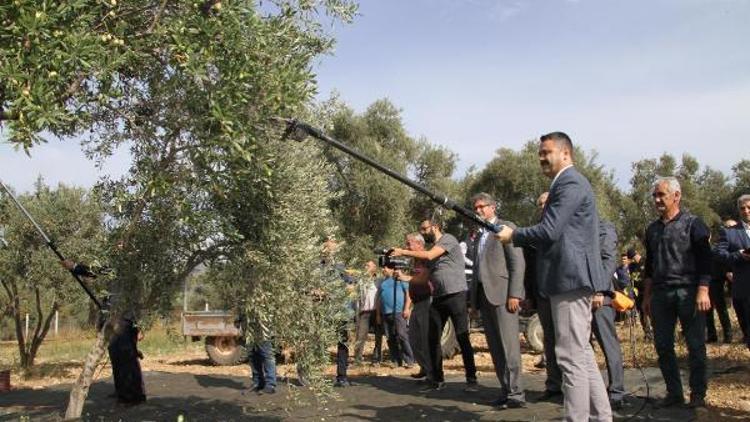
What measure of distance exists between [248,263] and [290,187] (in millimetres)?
752

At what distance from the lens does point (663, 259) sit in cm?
664

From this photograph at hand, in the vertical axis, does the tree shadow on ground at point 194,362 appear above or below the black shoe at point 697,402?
above

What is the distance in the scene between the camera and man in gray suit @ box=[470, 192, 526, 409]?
22.9 feet

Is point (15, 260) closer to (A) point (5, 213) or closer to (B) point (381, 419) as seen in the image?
(A) point (5, 213)

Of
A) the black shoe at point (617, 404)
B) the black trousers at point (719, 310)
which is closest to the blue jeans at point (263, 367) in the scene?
the black shoe at point (617, 404)

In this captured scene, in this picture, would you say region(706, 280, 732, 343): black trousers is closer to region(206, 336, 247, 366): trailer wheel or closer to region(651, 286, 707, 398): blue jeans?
region(651, 286, 707, 398): blue jeans

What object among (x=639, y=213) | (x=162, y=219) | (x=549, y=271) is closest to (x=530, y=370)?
(x=549, y=271)

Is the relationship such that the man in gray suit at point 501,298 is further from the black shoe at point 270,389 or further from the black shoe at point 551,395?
the black shoe at point 270,389

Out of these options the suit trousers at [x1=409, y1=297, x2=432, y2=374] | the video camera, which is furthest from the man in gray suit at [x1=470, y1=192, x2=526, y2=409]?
the suit trousers at [x1=409, y1=297, x2=432, y2=374]

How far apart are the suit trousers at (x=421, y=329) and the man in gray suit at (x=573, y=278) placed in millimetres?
3861

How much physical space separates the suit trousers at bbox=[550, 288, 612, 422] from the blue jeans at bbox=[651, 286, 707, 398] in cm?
198

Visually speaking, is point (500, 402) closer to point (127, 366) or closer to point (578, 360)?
point (578, 360)

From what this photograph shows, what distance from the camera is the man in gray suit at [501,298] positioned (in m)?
6.98

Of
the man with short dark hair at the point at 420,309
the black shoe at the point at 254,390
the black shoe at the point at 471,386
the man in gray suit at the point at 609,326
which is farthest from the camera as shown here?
the black shoe at the point at 254,390
